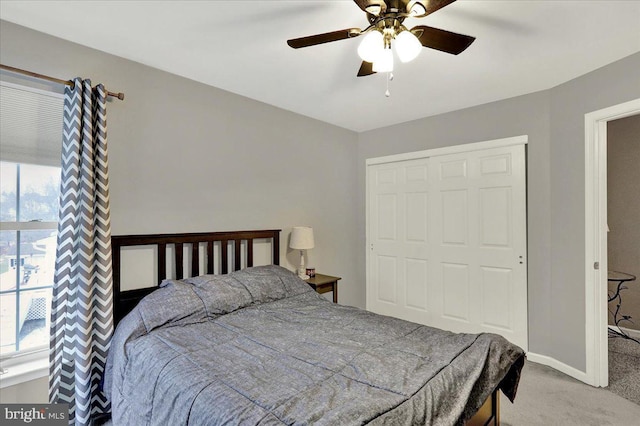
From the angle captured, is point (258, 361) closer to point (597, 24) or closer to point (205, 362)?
point (205, 362)

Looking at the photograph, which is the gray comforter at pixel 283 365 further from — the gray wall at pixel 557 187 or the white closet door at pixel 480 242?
the white closet door at pixel 480 242

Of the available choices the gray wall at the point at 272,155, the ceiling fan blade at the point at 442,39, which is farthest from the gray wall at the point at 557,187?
the ceiling fan blade at the point at 442,39

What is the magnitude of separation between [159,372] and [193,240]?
4.22ft

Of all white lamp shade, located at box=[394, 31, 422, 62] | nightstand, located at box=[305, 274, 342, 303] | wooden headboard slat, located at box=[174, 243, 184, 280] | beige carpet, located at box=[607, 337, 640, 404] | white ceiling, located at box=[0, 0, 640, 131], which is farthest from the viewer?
nightstand, located at box=[305, 274, 342, 303]

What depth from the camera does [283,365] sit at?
155cm

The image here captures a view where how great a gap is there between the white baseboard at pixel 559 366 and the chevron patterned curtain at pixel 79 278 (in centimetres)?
356

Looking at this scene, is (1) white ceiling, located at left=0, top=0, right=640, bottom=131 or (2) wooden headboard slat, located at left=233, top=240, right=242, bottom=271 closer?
(1) white ceiling, located at left=0, top=0, right=640, bottom=131

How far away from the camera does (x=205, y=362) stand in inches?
62.3

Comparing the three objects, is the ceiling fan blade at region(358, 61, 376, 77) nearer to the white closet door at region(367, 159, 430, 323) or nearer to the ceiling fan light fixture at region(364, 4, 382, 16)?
the ceiling fan light fixture at region(364, 4, 382, 16)

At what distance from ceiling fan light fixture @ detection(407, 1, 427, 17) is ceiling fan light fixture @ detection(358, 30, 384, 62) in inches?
6.3

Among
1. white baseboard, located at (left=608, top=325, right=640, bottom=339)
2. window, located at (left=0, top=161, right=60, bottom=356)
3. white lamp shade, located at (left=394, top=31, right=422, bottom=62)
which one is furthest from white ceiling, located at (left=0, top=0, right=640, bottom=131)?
white baseboard, located at (left=608, top=325, right=640, bottom=339)

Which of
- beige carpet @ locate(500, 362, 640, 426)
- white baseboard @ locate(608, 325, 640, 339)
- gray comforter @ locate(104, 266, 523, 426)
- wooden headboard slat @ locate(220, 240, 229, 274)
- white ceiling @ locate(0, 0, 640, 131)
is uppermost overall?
white ceiling @ locate(0, 0, 640, 131)

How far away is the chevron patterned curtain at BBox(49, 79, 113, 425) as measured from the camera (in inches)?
79.2

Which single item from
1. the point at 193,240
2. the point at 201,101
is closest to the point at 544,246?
the point at 193,240
